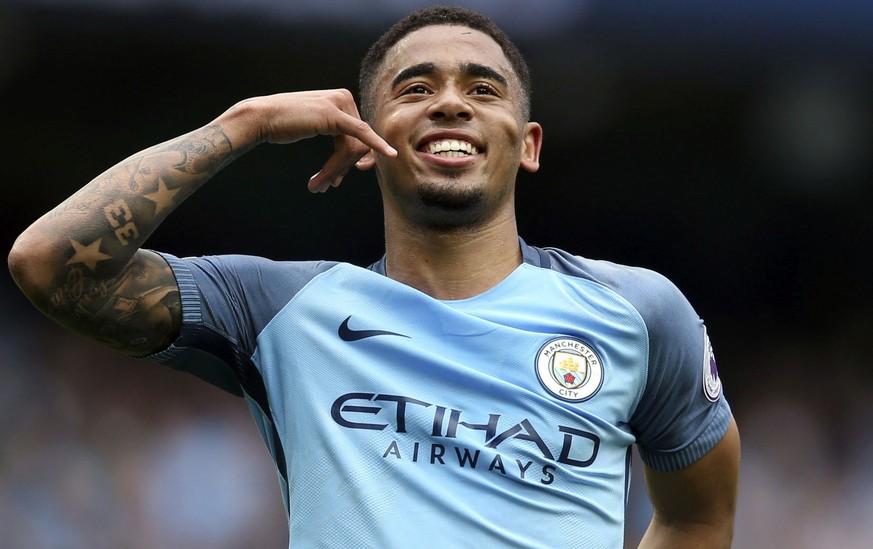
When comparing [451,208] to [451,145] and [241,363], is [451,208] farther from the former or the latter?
[241,363]

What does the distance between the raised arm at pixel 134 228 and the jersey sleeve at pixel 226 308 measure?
4 centimetres

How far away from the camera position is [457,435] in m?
2.63

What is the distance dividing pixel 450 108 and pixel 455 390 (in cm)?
79

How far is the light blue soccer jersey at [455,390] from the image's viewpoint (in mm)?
2600

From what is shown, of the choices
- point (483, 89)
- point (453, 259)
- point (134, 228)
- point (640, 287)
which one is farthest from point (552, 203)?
point (134, 228)

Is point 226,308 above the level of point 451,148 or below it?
below

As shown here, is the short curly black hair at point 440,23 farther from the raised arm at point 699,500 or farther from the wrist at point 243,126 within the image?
the raised arm at point 699,500

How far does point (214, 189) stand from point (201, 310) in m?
3.36

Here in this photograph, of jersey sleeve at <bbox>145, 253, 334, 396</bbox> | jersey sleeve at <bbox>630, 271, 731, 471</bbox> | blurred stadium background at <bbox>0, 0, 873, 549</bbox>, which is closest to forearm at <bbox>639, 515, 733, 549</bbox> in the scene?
jersey sleeve at <bbox>630, 271, 731, 471</bbox>

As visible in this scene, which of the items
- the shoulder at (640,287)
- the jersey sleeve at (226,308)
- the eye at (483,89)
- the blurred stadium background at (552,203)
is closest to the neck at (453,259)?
the shoulder at (640,287)

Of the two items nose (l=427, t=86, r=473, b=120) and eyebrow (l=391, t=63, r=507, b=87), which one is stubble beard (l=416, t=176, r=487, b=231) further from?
eyebrow (l=391, t=63, r=507, b=87)

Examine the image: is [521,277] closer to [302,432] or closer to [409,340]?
[409,340]

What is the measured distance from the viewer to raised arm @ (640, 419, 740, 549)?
3.04m

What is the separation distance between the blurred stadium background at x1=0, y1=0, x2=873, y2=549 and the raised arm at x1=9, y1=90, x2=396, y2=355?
2.81m
